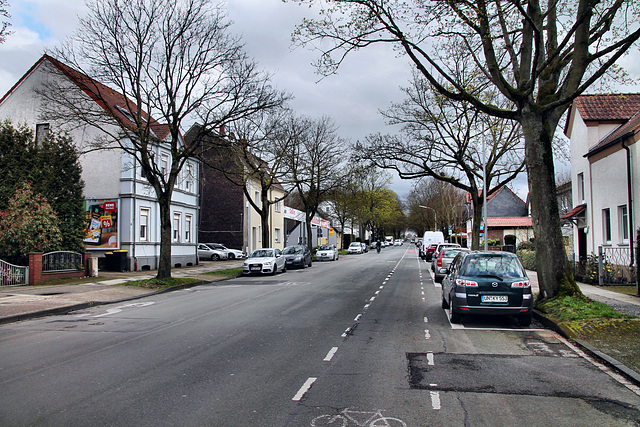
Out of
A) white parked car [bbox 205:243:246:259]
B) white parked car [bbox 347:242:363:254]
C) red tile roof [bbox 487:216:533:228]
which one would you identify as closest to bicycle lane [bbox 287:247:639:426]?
white parked car [bbox 205:243:246:259]

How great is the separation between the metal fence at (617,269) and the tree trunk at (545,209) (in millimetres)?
6834

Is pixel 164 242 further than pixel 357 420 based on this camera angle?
Yes

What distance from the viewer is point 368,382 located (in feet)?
19.8

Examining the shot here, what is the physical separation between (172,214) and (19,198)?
12267mm

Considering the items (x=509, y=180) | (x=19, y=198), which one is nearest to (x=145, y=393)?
(x=19, y=198)

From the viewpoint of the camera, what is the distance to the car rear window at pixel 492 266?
1032 centimetres

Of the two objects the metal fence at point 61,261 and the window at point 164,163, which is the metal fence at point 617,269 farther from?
the window at point 164,163

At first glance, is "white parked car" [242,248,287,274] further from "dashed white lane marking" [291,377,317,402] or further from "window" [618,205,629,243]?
"dashed white lane marking" [291,377,317,402]

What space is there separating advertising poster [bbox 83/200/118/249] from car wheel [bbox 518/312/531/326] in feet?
71.5

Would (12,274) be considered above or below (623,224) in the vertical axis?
below

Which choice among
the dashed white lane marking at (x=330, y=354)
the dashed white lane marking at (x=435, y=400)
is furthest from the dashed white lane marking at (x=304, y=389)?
the dashed white lane marking at (x=435, y=400)

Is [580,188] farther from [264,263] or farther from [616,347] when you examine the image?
[616,347]

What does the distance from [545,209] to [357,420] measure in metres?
9.02

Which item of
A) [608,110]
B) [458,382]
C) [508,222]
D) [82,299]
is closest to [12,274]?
[82,299]
